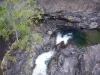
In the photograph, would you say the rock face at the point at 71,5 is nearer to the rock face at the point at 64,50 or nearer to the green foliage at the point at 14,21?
the rock face at the point at 64,50

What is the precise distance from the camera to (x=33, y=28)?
26531mm

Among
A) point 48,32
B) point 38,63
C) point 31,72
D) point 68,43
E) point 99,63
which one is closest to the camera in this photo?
point 99,63

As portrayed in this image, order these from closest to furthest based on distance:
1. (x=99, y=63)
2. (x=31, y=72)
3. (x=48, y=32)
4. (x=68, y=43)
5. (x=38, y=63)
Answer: (x=99, y=63)
(x=31, y=72)
(x=38, y=63)
(x=68, y=43)
(x=48, y=32)

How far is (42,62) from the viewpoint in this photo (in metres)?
23.6

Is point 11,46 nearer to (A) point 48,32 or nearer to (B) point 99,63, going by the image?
(A) point 48,32

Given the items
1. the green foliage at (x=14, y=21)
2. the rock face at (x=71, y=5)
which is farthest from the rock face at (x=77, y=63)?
the rock face at (x=71, y=5)

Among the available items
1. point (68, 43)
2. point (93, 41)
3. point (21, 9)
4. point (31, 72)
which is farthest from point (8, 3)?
point (93, 41)

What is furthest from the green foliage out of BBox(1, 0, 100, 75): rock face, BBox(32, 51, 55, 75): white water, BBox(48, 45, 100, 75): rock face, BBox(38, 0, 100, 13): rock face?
BBox(38, 0, 100, 13): rock face

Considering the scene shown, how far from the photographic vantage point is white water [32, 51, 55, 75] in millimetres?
22378

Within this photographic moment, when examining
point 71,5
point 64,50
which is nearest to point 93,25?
point 71,5

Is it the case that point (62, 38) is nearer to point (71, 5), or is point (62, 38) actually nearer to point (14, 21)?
point (71, 5)

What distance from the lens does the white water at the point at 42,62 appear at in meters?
22.4

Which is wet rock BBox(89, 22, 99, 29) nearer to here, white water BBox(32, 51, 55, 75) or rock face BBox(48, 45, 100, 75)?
rock face BBox(48, 45, 100, 75)

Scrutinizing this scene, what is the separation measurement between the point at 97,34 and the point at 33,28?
24.2 feet
